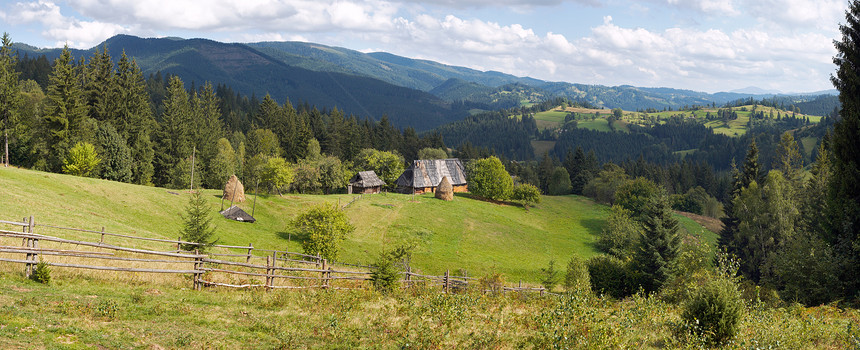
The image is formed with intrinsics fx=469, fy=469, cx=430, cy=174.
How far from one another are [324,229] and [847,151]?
3919 centimetres

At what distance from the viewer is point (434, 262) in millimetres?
51594

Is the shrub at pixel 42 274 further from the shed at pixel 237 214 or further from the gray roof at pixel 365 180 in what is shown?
the gray roof at pixel 365 180

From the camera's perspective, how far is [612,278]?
42125 mm

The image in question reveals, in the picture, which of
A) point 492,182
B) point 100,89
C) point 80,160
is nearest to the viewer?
point 80,160

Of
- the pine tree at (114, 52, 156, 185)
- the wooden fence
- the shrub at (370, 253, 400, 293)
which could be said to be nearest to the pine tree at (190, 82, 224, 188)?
the pine tree at (114, 52, 156, 185)

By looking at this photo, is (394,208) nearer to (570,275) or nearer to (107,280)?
(570,275)

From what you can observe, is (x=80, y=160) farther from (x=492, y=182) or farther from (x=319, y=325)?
(x=492, y=182)

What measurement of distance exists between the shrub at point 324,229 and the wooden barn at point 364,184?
3504 centimetres

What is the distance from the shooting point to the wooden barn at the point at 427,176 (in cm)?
9444

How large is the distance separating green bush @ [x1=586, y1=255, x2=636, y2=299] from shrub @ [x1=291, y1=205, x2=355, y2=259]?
23868 millimetres

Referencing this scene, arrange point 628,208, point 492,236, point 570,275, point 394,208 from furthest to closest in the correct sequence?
1. point 628,208
2. point 394,208
3. point 492,236
4. point 570,275

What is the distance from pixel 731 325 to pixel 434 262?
3961 centimetres

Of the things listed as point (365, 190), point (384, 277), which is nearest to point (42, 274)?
point (384, 277)

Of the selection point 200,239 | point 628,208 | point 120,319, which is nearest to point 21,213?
point 200,239
